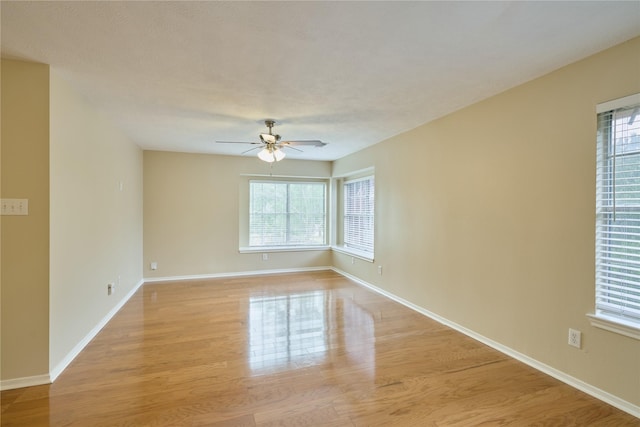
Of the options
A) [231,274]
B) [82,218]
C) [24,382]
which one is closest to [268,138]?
[82,218]

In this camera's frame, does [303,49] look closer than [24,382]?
Yes

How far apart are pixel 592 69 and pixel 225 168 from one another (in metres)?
5.26

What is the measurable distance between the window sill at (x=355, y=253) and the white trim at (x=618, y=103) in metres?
3.51

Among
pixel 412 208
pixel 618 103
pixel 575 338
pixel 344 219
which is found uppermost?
pixel 618 103

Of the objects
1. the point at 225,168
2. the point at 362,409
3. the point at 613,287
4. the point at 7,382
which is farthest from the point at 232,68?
the point at 225,168

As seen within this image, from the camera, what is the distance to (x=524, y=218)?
2.65 meters

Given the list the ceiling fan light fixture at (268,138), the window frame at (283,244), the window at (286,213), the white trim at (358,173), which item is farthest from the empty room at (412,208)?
the window at (286,213)

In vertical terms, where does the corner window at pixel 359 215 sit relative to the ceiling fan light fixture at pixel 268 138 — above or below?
below

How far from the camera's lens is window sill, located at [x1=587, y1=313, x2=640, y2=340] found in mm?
1962

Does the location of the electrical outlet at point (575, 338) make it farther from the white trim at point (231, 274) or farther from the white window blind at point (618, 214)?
the white trim at point (231, 274)

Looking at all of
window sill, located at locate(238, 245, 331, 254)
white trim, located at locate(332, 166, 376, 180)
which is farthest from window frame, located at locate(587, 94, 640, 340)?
window sill, located at locate(238, 245, 331, 254)

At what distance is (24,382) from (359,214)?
4852 millimetres

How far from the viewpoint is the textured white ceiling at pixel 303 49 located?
168cm

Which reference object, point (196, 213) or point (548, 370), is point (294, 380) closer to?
point (548, 370)
